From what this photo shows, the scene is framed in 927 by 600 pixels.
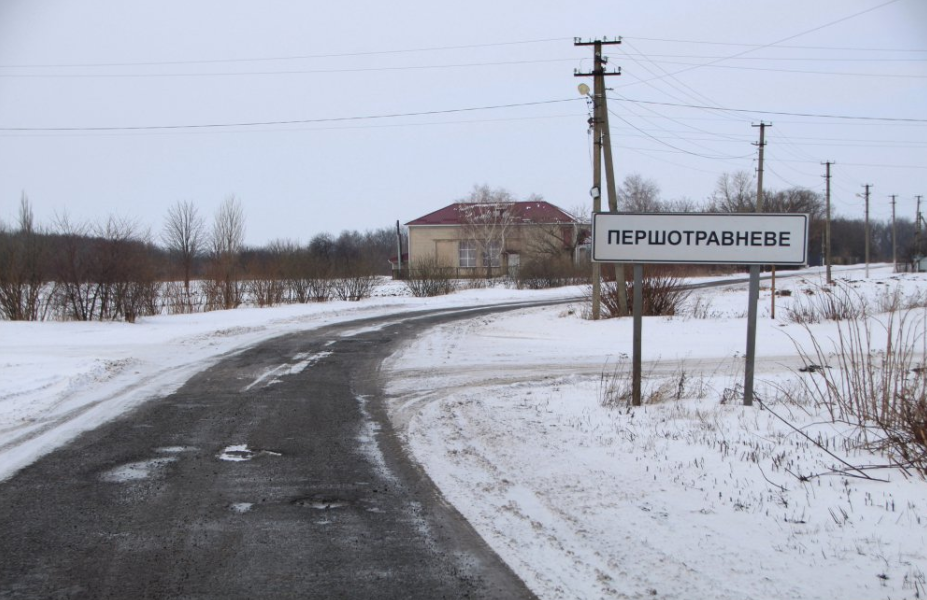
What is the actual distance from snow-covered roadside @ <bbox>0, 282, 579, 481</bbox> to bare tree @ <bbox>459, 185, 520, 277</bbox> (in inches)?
1630

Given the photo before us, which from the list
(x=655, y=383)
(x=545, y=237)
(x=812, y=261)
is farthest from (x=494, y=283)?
(x=812, y=261)

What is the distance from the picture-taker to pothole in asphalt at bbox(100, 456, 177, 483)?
5.64 metres

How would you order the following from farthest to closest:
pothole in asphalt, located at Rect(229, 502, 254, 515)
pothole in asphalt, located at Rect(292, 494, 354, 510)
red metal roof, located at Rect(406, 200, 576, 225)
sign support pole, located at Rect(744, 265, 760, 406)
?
1. red metal roof, located at Rect(406, 200, 576, 225)
2. sign support pole, located at Rect(744, 265, 760, 406)
3. pothole in asphalt, located at Rect(292, 494, 354, 510)
4. pothole in asphalt, located at Rect(229, 502, 254, 515)

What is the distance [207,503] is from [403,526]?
59.4 inches

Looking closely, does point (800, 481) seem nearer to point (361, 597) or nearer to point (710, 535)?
point (710, 535)

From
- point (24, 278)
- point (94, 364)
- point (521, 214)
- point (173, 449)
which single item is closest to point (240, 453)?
point (173, 449)

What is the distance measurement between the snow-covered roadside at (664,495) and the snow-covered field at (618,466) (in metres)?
0.02

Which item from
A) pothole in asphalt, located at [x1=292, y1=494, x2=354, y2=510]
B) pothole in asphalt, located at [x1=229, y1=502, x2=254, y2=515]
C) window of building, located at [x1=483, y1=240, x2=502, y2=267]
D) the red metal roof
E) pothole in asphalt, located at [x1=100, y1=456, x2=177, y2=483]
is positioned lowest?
pothole in asphalt, located at [x1=292, y1=494, x2=354, y2=510]

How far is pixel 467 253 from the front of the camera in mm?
68250

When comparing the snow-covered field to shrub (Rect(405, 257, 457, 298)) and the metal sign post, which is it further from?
shrub (Rect(405, 257, 457, 298))

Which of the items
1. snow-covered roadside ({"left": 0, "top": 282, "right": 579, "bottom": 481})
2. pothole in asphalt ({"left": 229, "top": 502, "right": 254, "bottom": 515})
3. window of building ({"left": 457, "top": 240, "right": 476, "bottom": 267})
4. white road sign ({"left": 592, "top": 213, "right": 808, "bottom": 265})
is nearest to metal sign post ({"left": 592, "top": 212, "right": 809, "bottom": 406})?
white road sign ({"left": 592, "top": 213, "right": 808, "bottom": 265})

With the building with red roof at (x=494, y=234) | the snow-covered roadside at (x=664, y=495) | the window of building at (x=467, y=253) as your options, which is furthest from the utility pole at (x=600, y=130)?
the window of building at (x=467, y=253)

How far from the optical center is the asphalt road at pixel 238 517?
3.73 m

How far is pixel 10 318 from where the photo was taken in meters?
→ 21.0
